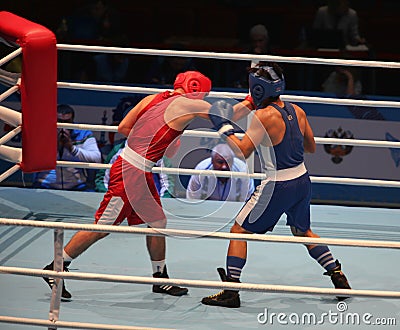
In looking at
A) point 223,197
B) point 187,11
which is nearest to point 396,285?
point 223,197

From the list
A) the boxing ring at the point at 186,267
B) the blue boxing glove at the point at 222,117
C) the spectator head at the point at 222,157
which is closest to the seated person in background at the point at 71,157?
the boxing ring at the point at 186,267

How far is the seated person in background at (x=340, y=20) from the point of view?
826cm

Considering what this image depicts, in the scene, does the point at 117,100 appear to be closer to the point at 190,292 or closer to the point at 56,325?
the point at 190,292

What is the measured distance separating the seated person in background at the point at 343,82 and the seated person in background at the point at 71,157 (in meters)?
1.95

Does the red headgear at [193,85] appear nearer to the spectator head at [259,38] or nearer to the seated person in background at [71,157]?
the seated person in background at [71,157]

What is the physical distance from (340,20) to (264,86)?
400 cm

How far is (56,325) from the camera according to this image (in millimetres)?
3836

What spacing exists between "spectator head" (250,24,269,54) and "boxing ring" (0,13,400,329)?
1.80 metres

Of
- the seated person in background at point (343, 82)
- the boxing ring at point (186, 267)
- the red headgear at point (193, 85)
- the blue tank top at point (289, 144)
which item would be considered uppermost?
the red headgear at point (193, 85)

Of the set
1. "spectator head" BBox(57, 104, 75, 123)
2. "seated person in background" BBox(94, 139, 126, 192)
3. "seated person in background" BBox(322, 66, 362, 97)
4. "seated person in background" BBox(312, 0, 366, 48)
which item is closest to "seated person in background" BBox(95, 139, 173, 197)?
"seated person in background" BBox(94, 139, 126, 192)

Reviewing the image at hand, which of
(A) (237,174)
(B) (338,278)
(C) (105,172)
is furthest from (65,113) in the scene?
(B) (338,278)

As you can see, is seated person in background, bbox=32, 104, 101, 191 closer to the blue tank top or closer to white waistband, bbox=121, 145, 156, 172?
white waistband, bbox=121, 145, 156, 172

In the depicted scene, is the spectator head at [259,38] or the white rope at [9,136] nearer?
the white rope at [9,136]

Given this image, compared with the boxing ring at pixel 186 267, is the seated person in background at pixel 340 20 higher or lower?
higher
